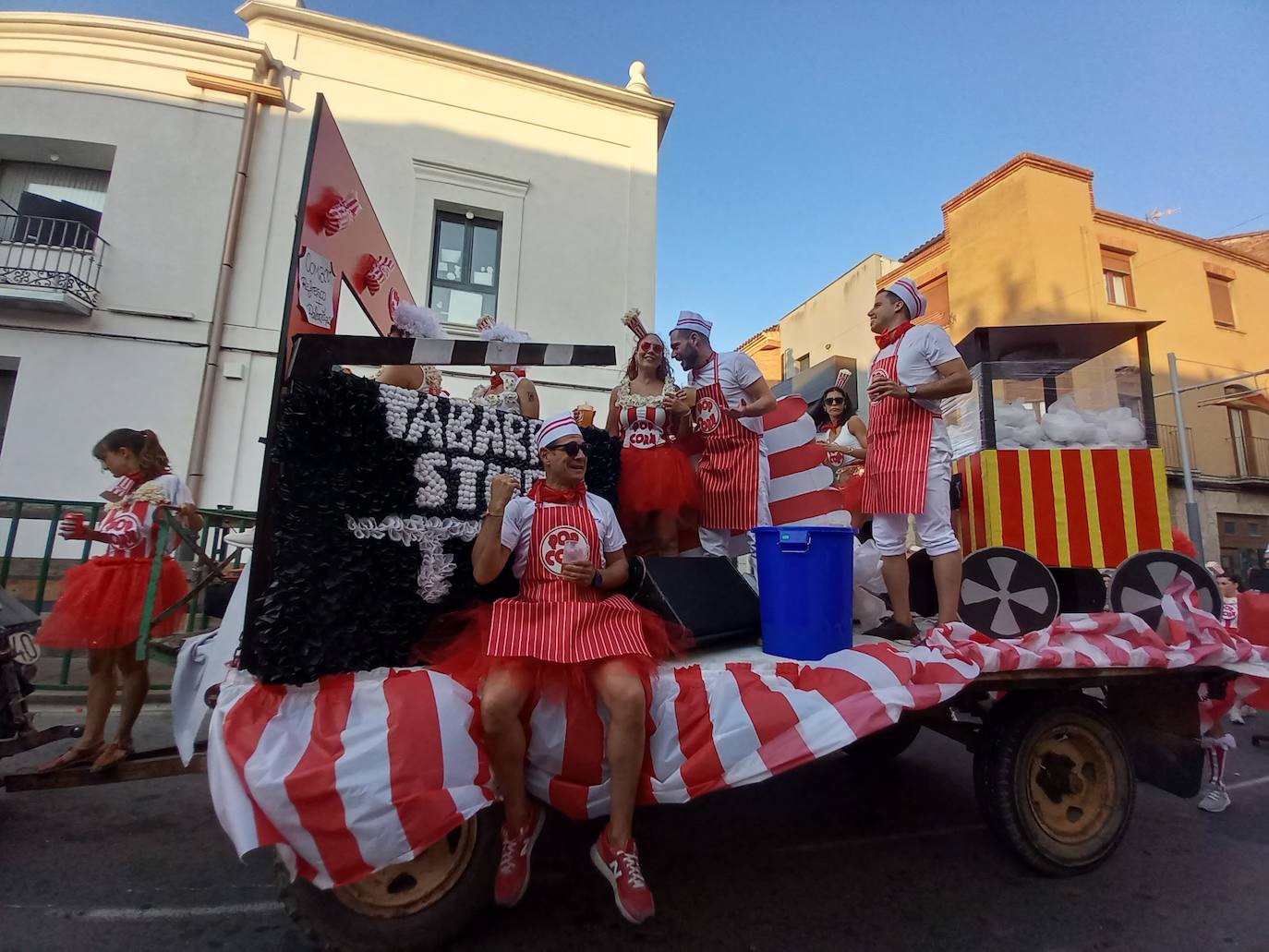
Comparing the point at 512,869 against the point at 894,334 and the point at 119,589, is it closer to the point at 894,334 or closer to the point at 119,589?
the point at 119,589

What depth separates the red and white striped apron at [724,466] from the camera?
3688mm

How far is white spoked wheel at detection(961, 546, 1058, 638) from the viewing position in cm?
346

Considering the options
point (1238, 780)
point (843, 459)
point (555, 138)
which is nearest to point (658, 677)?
point (843, 459)

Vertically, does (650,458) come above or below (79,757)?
above

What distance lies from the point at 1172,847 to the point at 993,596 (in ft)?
4.67

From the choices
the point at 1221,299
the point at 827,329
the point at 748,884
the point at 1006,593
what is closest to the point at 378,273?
the point at 748,884

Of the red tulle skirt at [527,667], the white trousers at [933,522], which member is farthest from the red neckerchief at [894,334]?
the red tulle skirt at [527,667]

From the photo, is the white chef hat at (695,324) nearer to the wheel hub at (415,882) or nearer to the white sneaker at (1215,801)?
the wheel hub at (415,882)

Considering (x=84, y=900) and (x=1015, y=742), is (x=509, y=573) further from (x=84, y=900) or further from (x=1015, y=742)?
(x=1015, y=742)

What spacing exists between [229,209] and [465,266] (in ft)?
11.2

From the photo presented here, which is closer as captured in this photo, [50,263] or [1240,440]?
Result: [50,263]

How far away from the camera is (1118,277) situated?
721 inches

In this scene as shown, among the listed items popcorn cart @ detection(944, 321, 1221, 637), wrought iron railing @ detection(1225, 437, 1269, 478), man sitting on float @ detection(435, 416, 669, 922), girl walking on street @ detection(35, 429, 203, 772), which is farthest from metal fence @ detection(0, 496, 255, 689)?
wrought iron railing @ detection(1225, 437, 1269, 478)

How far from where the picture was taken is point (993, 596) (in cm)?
360
